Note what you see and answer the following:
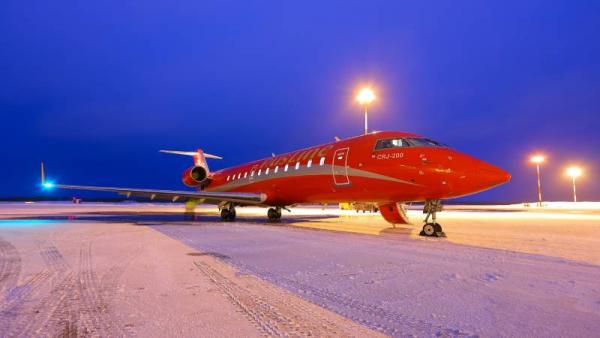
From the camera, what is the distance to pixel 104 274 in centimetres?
515

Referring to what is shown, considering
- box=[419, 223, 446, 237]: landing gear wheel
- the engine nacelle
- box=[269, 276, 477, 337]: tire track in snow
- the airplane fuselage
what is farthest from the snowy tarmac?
the engine nacelle

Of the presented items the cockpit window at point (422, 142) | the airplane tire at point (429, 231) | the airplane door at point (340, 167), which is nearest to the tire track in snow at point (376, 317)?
the airplane tire at point (429, 231)

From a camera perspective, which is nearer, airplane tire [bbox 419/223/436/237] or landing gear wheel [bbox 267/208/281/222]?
airplane tire [bbox 419/223/436/237]

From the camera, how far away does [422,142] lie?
1065 centimetres

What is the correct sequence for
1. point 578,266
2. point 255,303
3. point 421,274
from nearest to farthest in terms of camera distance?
point 255,303 → point 421,274 → point 578,266

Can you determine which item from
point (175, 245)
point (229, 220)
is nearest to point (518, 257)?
point (175, 245)

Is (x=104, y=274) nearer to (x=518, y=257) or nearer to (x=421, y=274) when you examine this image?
(x=421, y=274)

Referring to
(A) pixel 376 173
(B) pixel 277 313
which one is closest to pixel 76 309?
(B) pixel 277 313

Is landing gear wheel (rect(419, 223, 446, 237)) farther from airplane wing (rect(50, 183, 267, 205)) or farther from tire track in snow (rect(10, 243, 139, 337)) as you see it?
airplane wing (rect(50, 183, 267, 205))

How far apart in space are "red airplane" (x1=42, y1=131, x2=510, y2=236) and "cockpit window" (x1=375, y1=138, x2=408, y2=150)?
1.3 inches

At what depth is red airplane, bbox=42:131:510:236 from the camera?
9.53 m

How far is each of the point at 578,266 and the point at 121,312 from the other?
6065 millimetres

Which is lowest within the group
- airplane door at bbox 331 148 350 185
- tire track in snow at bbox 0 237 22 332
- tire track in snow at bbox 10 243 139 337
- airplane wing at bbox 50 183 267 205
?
tire track in snow at bbox 10 243 139 337

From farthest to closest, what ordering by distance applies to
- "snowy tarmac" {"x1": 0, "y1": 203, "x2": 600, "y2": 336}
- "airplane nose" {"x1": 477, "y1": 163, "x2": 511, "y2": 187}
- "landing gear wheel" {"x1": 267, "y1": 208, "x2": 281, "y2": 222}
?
"landing gear wheel" {"x1": 267, "y1": 208, "x2": 281, "y2": 222}, "airplane nose" {"x1": 477, "y1": 163, "x2": 511, "y2": 187}, "snowy tarmac" {"x1": 0, "y1": 203, "x2": 600, "y2": 336}
